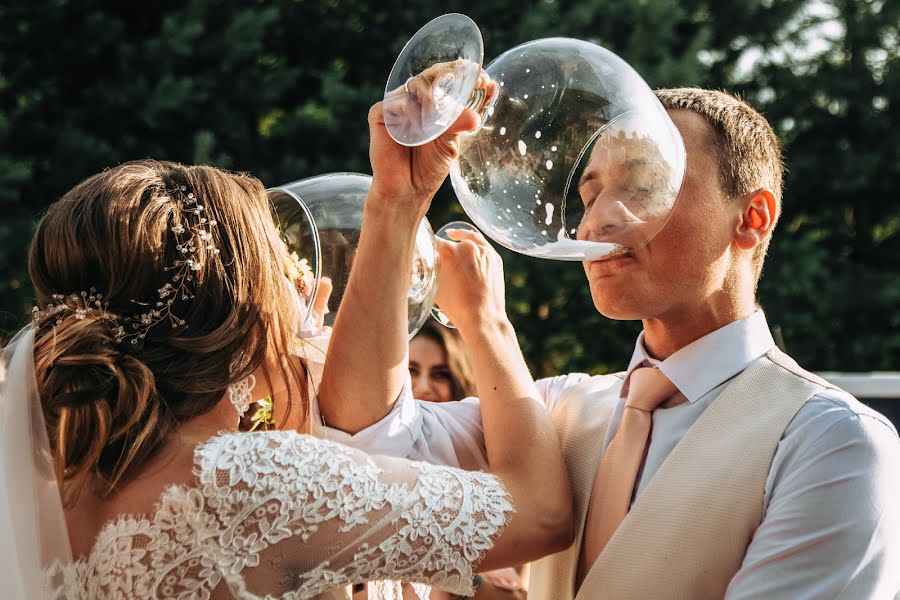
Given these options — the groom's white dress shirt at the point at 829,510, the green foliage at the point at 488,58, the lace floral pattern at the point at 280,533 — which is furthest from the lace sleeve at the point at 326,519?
the green foliage at the point at 488,58

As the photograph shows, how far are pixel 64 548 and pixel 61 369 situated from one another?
359 millimetres

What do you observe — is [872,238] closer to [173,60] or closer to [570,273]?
[570,273]

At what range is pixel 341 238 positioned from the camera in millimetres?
2246

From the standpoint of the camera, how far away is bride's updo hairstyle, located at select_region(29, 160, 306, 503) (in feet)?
6.59

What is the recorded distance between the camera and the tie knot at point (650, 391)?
2375mm

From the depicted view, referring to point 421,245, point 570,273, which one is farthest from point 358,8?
point 421,245

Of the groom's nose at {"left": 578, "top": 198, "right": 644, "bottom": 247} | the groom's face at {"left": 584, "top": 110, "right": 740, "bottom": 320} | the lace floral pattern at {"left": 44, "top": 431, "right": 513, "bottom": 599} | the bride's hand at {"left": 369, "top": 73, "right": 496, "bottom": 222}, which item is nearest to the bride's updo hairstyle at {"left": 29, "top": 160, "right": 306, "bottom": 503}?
the lace floral pattern at {"left": 44, "top": 431, "right": 513, "bottom": 599}

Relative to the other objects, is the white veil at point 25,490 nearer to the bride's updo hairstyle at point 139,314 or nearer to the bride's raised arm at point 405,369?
the bride's updo hairstyle at point 139,314

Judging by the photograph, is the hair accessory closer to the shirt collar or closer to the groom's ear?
the shirt collar

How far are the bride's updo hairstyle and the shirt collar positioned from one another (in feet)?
3.02

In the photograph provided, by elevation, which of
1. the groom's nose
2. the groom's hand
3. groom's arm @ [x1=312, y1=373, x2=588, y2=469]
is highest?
the groom's nose

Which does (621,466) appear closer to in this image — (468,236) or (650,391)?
(650,391)

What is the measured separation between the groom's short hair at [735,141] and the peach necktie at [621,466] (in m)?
0.45

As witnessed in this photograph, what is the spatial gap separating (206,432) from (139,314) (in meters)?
0.28
